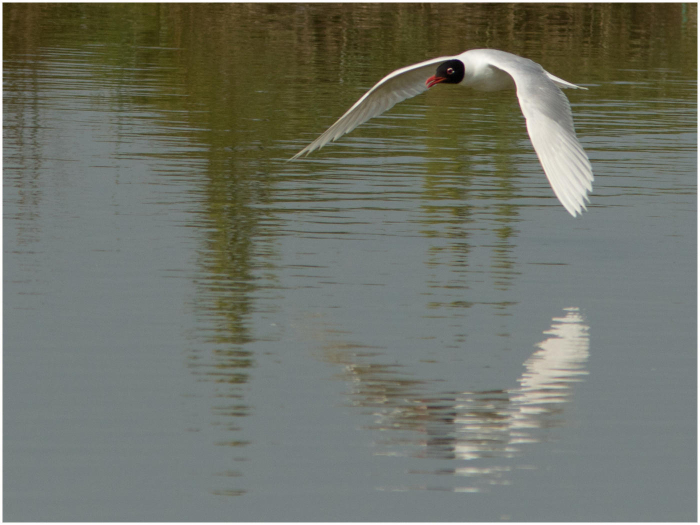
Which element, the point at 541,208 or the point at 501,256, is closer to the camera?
the point at 501,256

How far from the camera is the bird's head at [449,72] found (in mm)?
11977

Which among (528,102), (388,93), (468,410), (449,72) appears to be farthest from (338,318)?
(388,93)

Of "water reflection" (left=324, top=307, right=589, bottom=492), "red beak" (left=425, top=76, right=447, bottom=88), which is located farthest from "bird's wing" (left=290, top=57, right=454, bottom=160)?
"water reflection" (left=324, top=307, right=589, bottom=492)

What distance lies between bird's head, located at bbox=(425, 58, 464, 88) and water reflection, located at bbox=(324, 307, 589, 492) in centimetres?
391

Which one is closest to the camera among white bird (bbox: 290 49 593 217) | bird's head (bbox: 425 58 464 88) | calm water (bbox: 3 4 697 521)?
calm water (bbox: 3 4 697 521)

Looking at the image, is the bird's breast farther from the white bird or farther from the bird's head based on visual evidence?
the bird's head

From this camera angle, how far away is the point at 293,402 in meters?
7.35

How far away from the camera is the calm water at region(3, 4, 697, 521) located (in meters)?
6.34

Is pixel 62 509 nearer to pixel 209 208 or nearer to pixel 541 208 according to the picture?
pixel 209 208

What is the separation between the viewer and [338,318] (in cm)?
906

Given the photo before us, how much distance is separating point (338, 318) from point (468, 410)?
76.3 inches

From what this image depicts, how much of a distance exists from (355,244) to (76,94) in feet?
34.9

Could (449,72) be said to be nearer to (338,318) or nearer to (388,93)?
(388,93)

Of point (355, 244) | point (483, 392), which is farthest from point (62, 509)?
point (355, 244)
